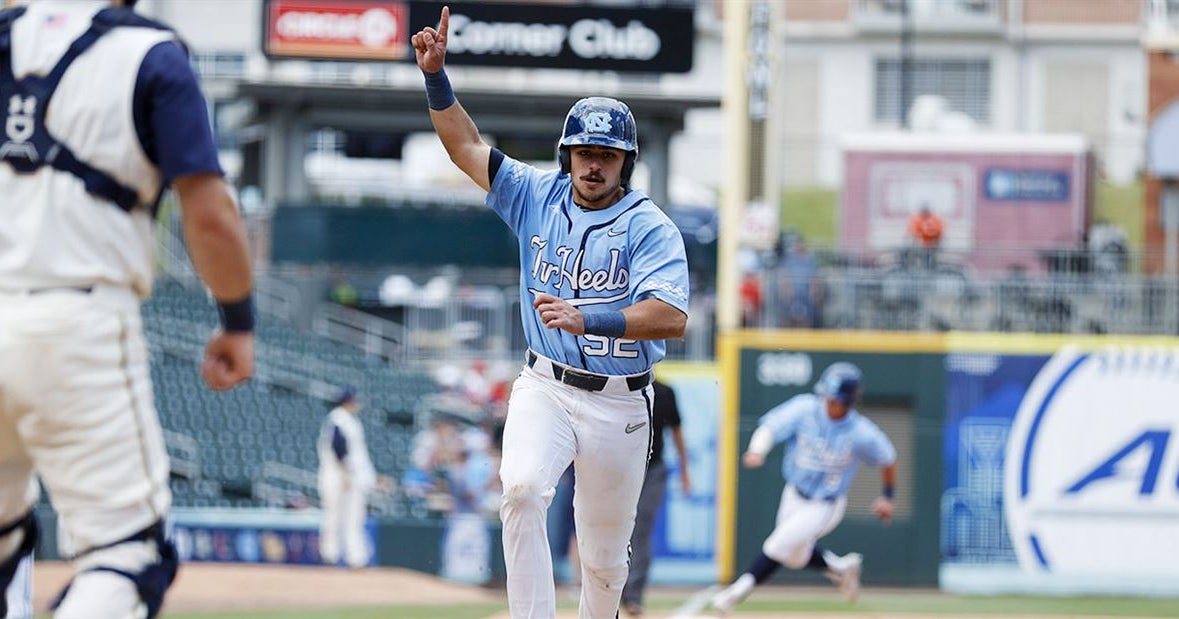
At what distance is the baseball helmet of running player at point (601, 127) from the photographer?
6.68m

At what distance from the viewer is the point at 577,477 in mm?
6836

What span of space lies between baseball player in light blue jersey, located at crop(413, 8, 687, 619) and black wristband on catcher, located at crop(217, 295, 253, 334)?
2.00 meters

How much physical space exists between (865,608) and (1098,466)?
415cm

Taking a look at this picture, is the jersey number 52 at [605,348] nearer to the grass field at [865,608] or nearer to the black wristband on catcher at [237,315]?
the black wristband on catcher at [237,315]

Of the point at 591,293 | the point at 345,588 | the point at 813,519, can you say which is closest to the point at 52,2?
the point at 591,293

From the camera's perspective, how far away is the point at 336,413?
787 inches

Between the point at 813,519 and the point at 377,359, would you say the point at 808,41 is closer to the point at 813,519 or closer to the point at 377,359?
the point at 377,359

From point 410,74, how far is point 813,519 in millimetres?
19576

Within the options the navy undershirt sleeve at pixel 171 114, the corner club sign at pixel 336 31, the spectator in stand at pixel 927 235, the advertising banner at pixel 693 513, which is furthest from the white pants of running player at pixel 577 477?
the corner club sign at pixel 336 31

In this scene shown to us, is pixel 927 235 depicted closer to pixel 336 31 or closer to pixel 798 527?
pixel 798 527

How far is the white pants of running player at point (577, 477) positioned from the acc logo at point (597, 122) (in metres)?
0.95

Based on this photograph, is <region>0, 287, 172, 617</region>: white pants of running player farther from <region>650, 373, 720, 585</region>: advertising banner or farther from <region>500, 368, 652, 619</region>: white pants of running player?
<region>650, 373, 720, 585</region>: advertising banner

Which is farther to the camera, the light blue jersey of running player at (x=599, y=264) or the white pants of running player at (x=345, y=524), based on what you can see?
the white pants of running player at (x=345, y=524)

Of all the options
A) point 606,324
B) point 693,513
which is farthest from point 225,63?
point 606,324
